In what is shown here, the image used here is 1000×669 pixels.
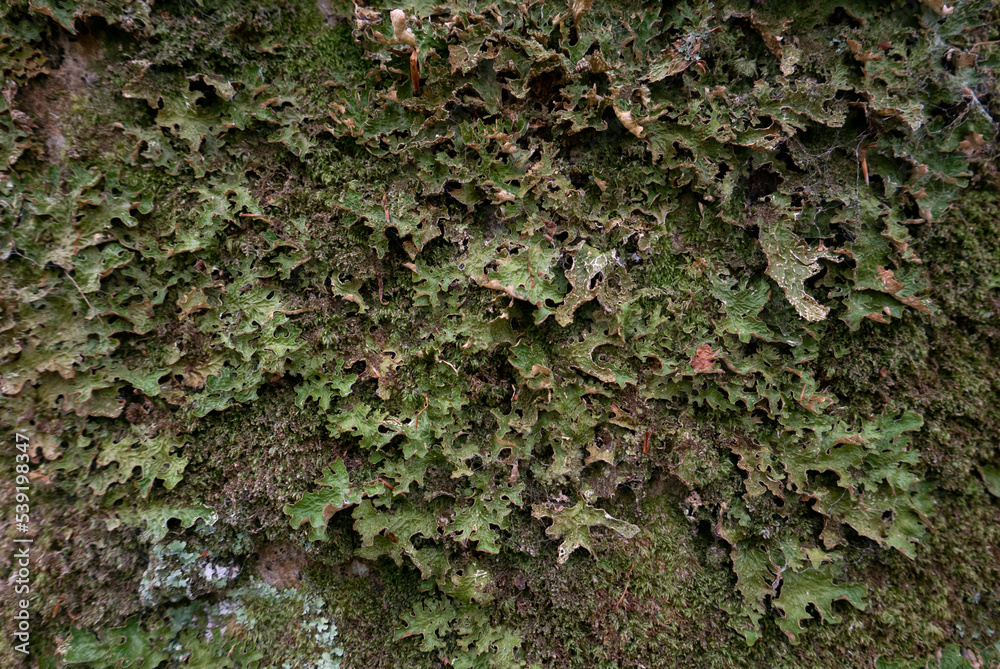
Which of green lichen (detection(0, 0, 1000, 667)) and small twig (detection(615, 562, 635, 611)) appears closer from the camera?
green lichen (detection(0, 0, 1000, 667))

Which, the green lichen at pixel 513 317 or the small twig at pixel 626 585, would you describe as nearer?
the green lichen at pixel 513 317

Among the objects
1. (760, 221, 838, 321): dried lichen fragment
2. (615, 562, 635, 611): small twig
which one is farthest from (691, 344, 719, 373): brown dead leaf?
(615, 562, 635, 611): small twig

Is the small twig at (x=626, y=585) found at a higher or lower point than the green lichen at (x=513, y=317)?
lower

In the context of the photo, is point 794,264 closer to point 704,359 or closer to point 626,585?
point 704,359

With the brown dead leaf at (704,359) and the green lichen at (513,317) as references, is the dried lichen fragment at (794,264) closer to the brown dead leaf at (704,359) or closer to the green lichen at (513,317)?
the green lichen at (513,317)

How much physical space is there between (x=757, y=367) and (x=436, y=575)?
2346mm

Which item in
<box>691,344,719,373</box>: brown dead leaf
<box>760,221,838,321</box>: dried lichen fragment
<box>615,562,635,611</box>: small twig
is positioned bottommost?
<box>615,562,635,611</box>: small twig

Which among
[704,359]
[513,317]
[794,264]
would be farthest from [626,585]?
[794,264]

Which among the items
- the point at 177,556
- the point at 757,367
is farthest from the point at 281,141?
the point at 757,367

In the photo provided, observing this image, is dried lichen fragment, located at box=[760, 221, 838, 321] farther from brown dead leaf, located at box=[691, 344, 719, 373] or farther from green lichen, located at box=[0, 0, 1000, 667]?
brown dead leaf, located at box=[691, 344, 719, 373]

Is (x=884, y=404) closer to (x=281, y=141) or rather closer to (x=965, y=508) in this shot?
(x=965, y=508)

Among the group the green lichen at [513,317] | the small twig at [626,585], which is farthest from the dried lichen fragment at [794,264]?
the small twig at [626,585]

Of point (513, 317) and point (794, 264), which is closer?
point (794, 264)

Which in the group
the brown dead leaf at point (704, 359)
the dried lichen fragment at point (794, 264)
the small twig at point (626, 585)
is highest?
the dried lichen fragment at point (794, 264)
